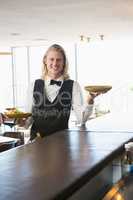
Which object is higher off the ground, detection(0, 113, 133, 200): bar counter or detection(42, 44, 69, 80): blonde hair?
detection(42, 44, 69, 80): blonde hair

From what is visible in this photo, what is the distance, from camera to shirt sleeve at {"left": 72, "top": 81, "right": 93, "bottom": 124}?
222 centimetres

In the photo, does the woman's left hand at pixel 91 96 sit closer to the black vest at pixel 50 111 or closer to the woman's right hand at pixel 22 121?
the black vest at pixel 50 111

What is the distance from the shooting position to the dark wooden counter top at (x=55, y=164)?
1032 mm

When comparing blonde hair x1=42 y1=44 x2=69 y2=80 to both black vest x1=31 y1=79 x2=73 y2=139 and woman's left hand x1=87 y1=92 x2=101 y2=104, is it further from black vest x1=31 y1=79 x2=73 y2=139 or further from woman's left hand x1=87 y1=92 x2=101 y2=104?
woman's left hand x1=87 y1=92 x2=101 y2=104

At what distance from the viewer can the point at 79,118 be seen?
2.33 m

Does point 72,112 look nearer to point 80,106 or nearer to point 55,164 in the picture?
point 80,106

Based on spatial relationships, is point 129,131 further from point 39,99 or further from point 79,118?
point 39,99

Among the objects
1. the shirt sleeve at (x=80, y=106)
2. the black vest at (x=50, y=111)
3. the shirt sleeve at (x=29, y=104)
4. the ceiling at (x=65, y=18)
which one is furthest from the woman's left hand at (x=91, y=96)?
the ceiling at (x=65, y=18)

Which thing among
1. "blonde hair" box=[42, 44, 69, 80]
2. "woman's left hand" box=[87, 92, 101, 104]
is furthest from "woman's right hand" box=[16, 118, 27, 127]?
"woman's left hand" box=[87, 92, 101, 104]

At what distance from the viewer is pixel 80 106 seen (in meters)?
2.28

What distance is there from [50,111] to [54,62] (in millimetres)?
309

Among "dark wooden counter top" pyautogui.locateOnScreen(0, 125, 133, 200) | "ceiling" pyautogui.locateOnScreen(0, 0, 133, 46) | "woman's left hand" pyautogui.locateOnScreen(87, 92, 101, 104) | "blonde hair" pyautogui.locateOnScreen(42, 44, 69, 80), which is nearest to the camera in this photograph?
"dark wooden counter top" pyautogui.locateOnScreen(0, 125, 133, 200)

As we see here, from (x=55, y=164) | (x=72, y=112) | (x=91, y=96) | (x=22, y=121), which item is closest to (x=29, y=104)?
(x=22, y=121)

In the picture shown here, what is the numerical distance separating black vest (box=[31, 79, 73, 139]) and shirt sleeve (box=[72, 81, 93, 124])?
3 cm
